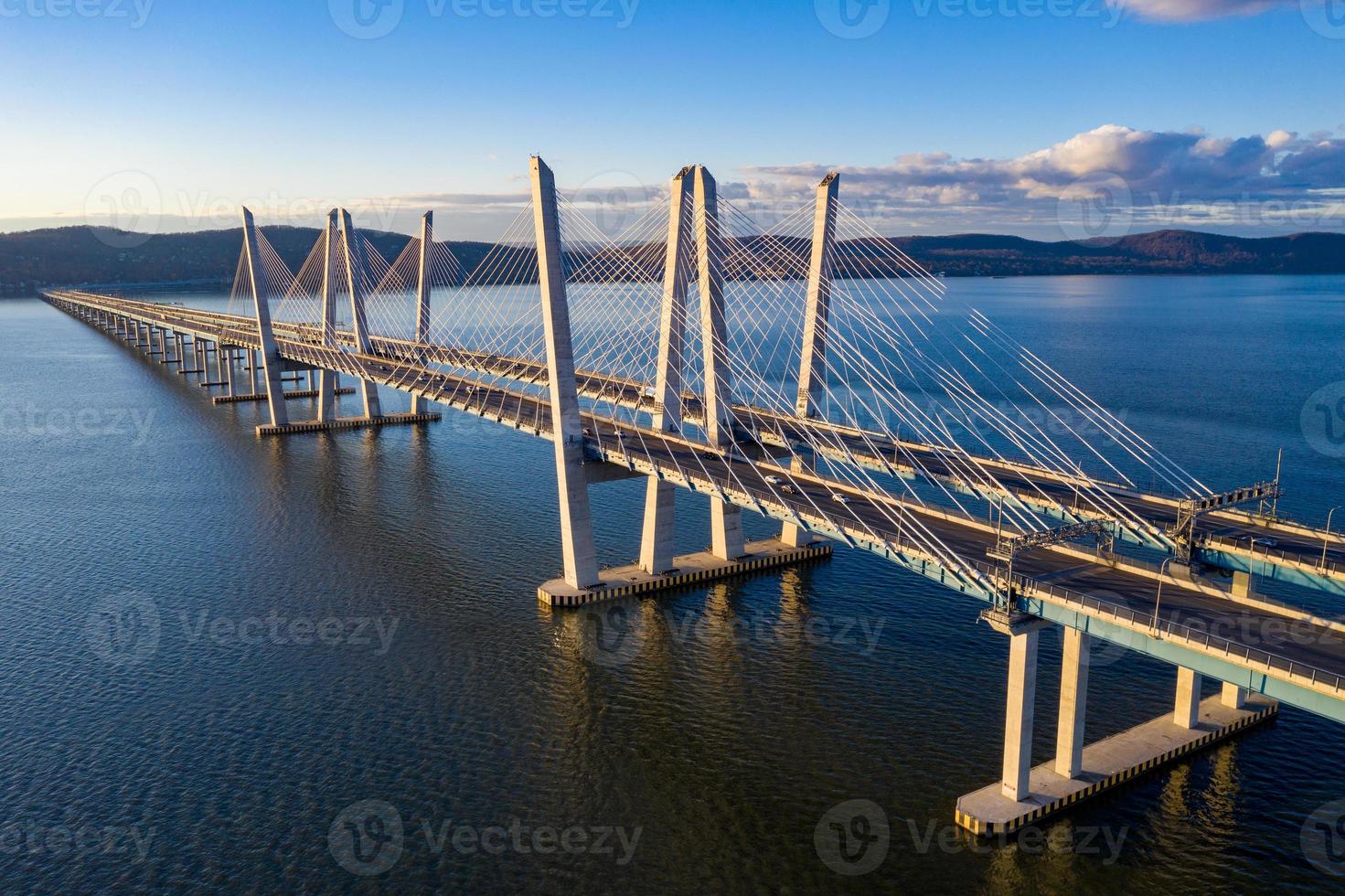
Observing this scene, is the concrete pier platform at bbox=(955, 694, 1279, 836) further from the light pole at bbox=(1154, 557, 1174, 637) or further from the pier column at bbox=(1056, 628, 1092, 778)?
the light pole at bbox=(1154, 557, 1174, 637)

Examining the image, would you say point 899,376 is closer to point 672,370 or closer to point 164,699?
point 672,370

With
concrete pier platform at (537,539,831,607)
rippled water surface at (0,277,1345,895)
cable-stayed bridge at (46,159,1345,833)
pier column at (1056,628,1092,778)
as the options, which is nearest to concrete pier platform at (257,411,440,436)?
cable-stayed bridge at (46,159,1345,833)

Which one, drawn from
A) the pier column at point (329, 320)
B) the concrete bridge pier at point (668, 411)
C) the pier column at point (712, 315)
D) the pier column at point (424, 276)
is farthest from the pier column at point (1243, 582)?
the pier column at point (329, 320)

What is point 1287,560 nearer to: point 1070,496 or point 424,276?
point 1070,496

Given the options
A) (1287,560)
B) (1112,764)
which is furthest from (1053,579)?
(1287,560)

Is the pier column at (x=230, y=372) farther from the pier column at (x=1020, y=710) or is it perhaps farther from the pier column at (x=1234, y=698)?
the pier column at (x=1234, y=698)

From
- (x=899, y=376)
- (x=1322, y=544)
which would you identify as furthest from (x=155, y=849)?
(x=899, y=376)

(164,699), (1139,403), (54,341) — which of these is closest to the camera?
(164,699)
